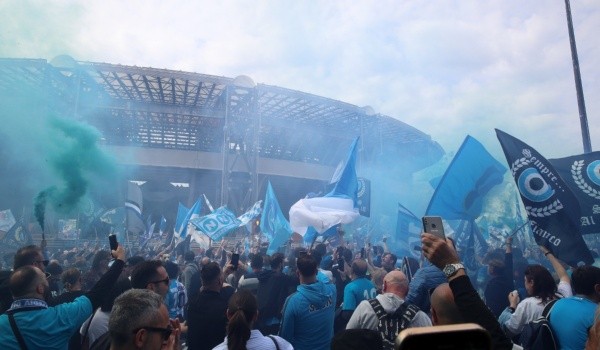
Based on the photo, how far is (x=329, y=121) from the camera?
2617cm

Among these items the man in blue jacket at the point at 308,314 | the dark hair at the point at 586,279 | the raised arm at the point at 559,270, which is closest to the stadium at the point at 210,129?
the man in blue jacket at the point at 308,314

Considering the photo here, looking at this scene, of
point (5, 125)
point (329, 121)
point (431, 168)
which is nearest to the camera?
point (5, 125)

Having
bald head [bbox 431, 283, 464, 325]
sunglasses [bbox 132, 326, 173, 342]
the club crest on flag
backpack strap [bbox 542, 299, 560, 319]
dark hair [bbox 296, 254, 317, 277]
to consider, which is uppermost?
the club crest on flag

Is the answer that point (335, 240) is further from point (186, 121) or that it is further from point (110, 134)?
point (110, 134)

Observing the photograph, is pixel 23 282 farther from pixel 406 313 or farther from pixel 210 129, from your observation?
pixel 210 129

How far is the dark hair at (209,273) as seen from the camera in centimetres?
356

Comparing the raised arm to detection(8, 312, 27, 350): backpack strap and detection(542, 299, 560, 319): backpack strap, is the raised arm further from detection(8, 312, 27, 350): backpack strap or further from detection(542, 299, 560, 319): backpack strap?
detection(8, 312, 27, 350): backpack strap

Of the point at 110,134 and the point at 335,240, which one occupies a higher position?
the point at 110,134

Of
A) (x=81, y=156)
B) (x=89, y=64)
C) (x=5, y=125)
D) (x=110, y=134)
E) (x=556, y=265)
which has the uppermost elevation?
(x=89, y=64)

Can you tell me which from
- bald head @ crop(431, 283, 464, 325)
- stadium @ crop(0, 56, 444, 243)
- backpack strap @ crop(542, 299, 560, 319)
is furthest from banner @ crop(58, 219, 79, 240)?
bald head @ crop(431, 283, 464, 325)

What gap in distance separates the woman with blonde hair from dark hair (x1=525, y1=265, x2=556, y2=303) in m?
2.05

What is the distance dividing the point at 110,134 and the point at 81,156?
21468 millimetres

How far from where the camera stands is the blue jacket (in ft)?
12.0

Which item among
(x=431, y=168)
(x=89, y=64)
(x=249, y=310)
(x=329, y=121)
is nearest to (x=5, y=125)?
(x=89, y=64)
